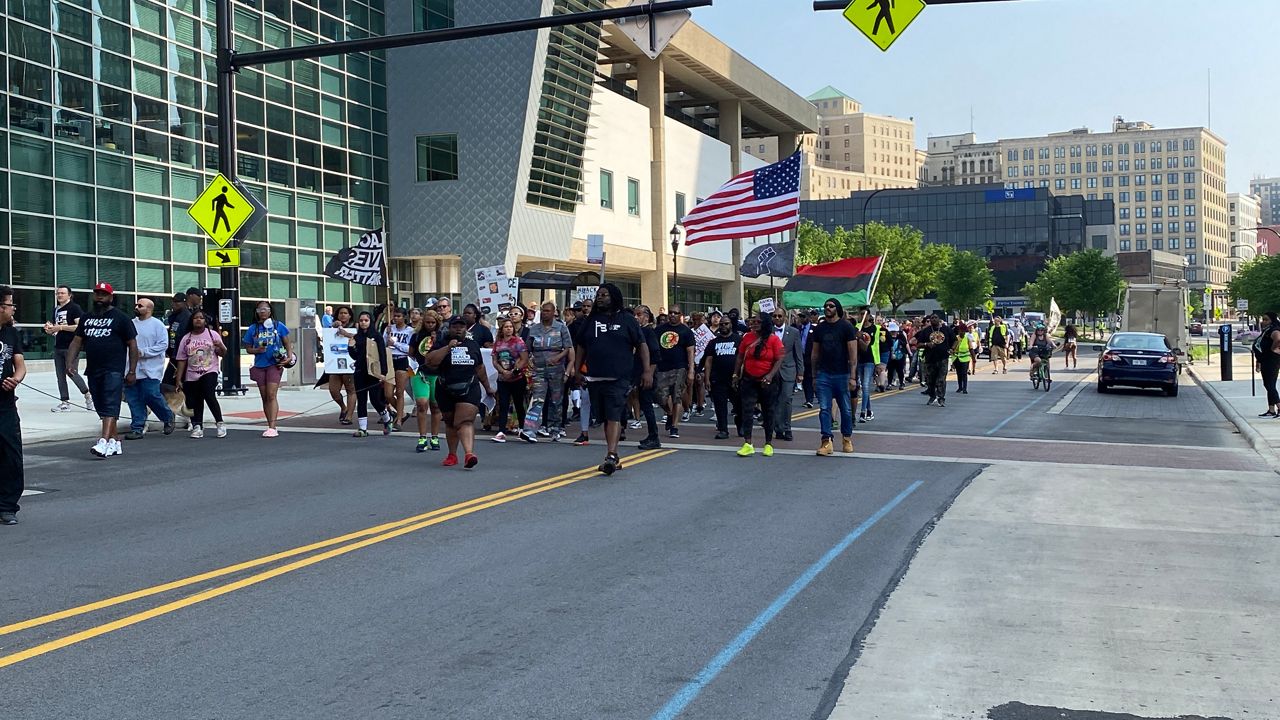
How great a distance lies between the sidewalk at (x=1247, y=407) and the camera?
15714mm

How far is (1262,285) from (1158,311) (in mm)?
57206

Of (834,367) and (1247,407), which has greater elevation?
(834,367)

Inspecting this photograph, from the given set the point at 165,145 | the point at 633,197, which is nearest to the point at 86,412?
the point at 165,145

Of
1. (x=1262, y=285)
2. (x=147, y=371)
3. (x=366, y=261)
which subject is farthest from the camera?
(x=1262, y=285)

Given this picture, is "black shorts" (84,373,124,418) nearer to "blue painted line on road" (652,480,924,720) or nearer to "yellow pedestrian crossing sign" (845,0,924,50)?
"blue painted line on road" (652,480,924,720)

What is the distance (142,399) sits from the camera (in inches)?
625

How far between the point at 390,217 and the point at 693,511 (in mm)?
35060

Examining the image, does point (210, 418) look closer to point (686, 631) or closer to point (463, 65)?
point (686, 631)

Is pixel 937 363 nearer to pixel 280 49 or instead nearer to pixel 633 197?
pixel 280 49

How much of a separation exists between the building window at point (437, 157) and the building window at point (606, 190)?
11.2m

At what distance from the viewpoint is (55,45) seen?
30531mm

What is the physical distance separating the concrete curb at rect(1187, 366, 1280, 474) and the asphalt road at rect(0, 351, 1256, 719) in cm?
67

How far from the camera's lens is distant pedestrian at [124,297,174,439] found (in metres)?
15.5

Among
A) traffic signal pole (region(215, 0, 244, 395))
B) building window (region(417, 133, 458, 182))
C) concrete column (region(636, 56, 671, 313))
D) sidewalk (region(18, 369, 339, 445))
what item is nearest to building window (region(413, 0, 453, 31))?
building window (region(417, 133, 458, 182))
